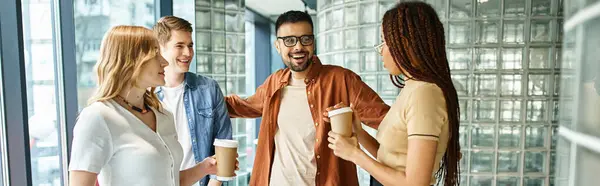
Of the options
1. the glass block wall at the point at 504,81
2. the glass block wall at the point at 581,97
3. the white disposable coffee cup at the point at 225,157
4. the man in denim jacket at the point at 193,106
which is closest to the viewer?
the glass block wall at the point at 581,97

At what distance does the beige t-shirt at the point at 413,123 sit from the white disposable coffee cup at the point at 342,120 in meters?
0.09

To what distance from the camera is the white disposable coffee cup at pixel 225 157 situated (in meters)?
1.18

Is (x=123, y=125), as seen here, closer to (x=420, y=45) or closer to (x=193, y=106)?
(x=193, y=106)

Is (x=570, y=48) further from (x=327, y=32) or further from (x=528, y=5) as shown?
(x=327, y=32)

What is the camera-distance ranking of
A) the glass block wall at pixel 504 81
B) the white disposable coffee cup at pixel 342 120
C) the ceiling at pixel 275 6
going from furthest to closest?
the ceiling at pixel 275 6 < the glass block wall at pixel 504 81 < the white disposable coffee cup at pixel 342 120

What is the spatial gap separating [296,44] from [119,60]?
0.67 m

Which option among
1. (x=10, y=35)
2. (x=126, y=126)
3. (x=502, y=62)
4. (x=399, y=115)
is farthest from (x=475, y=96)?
(x=10, y=35)

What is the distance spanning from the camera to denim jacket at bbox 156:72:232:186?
1.60 metres

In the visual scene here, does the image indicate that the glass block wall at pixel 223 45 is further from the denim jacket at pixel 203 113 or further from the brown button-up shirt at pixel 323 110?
the brown button-up shirt at pixel 323 110

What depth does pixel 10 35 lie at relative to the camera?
4.38 ft

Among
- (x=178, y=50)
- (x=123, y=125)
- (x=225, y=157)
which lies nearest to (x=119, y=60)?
(x=123, y=125)

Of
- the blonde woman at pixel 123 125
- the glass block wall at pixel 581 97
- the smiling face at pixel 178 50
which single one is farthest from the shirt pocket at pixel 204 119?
the glass block wall at pixel 581 97

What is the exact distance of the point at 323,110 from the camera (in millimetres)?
1445

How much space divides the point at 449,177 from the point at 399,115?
0.24m
